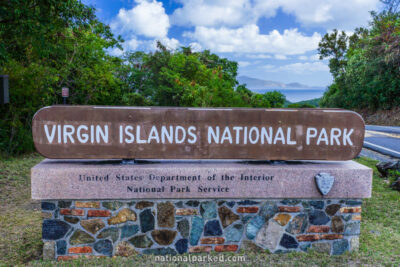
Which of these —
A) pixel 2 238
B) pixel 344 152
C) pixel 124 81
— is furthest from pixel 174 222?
pixel 124 81

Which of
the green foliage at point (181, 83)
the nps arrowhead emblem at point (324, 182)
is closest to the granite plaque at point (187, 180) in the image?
the nps arrowhead emblem at point (324, 182)

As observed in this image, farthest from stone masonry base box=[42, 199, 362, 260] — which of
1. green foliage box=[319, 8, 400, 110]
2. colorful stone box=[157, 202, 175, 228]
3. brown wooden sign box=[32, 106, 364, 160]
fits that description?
green foliage box=[319, 8, 400, 110]

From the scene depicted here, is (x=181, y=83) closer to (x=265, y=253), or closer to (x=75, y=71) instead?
(x=75, y=71)

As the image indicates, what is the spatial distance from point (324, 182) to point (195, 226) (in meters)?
1.50

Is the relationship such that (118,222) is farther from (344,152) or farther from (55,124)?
(344,152)

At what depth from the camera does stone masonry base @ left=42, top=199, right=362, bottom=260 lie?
11.8 feet

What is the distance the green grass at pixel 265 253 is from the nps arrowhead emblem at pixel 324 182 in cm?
76

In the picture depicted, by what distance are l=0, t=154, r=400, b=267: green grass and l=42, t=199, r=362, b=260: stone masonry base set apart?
4.8 inches

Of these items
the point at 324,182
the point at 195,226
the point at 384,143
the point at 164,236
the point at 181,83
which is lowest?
the point at 164,236

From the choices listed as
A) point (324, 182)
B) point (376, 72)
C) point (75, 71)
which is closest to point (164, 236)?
point (324, 182)

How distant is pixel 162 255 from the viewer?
Result: 12.1 ft

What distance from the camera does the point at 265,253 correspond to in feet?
12.3

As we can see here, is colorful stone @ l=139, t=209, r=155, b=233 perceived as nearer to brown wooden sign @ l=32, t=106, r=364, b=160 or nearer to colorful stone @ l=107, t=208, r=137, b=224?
colorful stone @ l=107, t=208, r=137, b=224

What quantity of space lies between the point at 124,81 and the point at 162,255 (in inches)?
707
